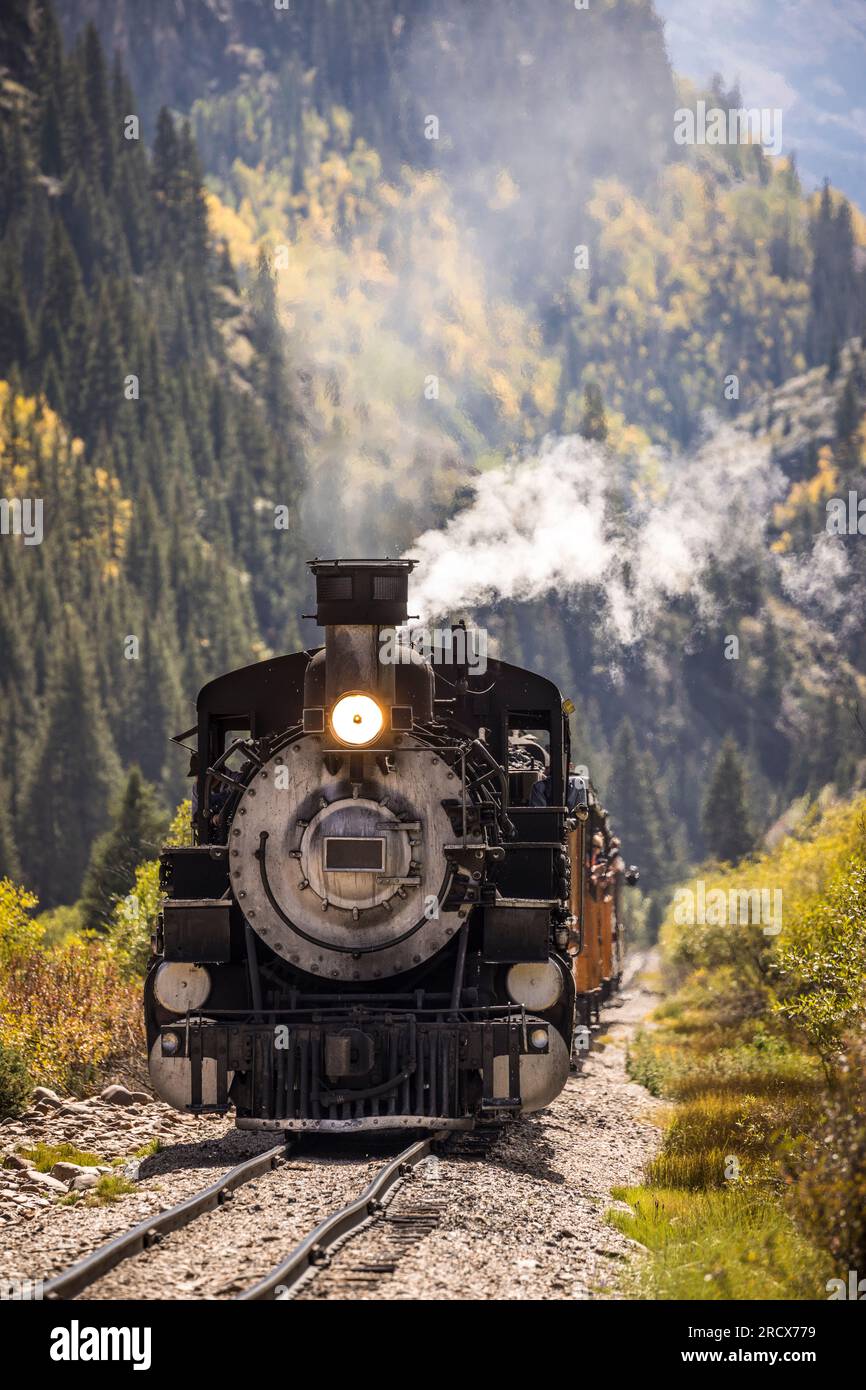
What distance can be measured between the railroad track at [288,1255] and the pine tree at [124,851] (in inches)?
1552

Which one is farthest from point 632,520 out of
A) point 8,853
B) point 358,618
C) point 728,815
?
point 358,618

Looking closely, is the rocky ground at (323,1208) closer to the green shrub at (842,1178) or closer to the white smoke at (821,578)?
the green shrub at (842,1178)

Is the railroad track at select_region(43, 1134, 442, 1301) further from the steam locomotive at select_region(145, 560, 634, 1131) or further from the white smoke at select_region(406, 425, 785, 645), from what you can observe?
the white smoke at select_region(406, 425, 785, 645)

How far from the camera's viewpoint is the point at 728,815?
376 feet

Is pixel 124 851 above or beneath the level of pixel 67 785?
beneath

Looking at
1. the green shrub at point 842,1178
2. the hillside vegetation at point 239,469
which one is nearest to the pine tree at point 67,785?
the hillside vegetation at point 239,469

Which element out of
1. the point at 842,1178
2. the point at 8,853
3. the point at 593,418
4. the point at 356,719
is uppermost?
the point at 593,418

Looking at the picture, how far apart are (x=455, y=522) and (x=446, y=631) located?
2562cm

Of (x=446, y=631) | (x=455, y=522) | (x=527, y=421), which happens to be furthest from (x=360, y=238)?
(x=446, y=631)

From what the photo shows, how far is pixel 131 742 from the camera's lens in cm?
12188

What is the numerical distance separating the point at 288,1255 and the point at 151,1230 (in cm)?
108

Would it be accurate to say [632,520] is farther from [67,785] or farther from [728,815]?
[67,785]

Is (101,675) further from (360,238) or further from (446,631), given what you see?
(446,631)

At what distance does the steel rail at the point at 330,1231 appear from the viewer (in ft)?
29.2
